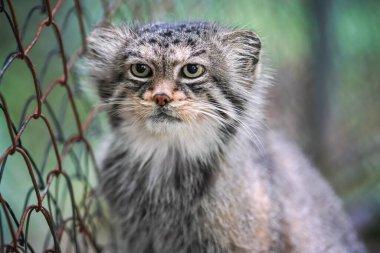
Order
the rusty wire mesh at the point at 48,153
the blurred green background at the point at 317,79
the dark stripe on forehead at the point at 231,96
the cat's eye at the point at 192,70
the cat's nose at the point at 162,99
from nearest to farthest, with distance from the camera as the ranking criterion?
the rusty wire mesh at the point at 48,153 → the cat's nose at the point at 162,99 → the cat's eye at the point at 192,70 → the dark stripe on forehead at the point at 231,96 → the blurred green background at the point at 317,79

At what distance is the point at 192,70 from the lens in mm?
2434

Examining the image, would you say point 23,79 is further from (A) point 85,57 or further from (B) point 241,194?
(B) point 241,194

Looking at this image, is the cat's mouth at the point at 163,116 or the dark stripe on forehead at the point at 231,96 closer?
the cat's mouth at the point at 163,116

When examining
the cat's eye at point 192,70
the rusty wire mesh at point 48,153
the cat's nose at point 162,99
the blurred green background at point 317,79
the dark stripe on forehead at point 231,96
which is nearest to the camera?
the rusty wire mesh at point 48,153

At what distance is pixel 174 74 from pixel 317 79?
92.6 inches

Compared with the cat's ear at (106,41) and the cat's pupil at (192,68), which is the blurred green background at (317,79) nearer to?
the cat's ear at (106,41)

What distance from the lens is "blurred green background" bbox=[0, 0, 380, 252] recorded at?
175 inches

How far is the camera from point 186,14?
14.1ft

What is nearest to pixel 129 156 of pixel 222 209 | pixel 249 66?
pixel 222 209

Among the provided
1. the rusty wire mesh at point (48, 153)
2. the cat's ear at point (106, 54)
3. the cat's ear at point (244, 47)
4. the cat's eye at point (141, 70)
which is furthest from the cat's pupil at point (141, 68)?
the cat's ear at point (244, 47)

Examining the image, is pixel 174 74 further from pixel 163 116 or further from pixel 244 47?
pixel 244 47

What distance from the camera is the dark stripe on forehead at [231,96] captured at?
2553 millimetres

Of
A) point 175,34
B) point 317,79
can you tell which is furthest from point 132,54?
point 317,79

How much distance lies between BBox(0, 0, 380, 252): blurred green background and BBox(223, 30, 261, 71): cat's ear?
1626 mm
